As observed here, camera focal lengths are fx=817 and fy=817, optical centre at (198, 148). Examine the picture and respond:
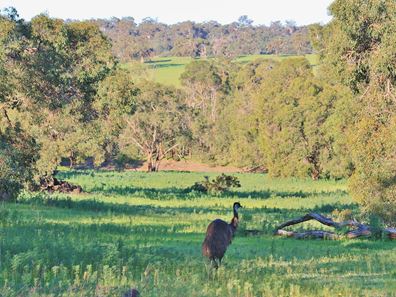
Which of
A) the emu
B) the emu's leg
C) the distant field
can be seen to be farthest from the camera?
the distant field

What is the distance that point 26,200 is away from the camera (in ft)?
106

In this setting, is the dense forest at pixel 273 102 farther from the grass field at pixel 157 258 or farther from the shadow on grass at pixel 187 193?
the grass field at pixel 157 258

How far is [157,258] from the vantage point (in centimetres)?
1633

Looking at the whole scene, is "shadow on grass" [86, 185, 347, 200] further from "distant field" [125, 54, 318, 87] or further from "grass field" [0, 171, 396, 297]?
"distant field" [125, 54, 318, 87]

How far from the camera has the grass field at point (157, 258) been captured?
41.1 ft

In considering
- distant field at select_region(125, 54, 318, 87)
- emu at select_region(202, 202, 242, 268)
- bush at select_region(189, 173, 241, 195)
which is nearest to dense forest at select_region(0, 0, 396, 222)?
bush at select_region(189, 173, 241, 195)

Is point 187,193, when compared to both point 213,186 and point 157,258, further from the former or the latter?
point 157,258

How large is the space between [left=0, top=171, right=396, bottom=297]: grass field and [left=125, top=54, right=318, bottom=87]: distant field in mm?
106086

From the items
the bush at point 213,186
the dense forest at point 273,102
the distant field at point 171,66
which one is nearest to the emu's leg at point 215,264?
the dense forest at point 273,102

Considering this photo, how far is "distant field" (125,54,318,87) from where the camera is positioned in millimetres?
139375

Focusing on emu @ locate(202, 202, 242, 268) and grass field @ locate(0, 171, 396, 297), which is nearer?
grass field @ locate(0, 171, 396, 297)

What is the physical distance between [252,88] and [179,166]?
1368 cm

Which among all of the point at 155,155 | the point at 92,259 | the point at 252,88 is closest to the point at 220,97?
the point at 252,88

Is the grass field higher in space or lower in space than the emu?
lower
